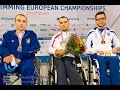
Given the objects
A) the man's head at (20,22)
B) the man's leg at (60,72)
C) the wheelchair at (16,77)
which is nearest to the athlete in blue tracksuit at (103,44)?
the man's leg at (60,72)

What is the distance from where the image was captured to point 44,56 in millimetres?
5512

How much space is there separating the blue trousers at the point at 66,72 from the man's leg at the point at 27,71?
0.38m

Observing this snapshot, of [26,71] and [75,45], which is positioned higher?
[75,45]

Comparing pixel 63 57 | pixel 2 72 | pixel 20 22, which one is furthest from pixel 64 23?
pixel 2 72

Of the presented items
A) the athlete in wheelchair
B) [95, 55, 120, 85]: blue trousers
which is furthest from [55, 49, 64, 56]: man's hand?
[95, 55, 120, 85]: blue trousers

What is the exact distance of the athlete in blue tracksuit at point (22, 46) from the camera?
17.9 ft

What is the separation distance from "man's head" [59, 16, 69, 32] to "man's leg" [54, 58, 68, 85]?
51 centimetres

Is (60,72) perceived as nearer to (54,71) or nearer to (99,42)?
(54,71)

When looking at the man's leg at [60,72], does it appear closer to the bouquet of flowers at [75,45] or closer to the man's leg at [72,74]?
the man's leg at [72,74]

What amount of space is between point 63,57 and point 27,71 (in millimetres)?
595

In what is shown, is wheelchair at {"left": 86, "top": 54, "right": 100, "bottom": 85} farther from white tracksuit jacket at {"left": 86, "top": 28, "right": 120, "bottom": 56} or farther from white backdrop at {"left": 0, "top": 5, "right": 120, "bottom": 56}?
white backdrop at {"left": 0, "top": 5, "right": 120, "bottom": 56}

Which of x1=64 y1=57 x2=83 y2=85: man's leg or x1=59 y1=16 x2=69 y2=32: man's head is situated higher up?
x1=59 y1=16 x2=69 y2=32: man's head

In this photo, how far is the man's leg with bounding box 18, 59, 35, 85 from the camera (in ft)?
17.8

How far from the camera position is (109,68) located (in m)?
5.43
